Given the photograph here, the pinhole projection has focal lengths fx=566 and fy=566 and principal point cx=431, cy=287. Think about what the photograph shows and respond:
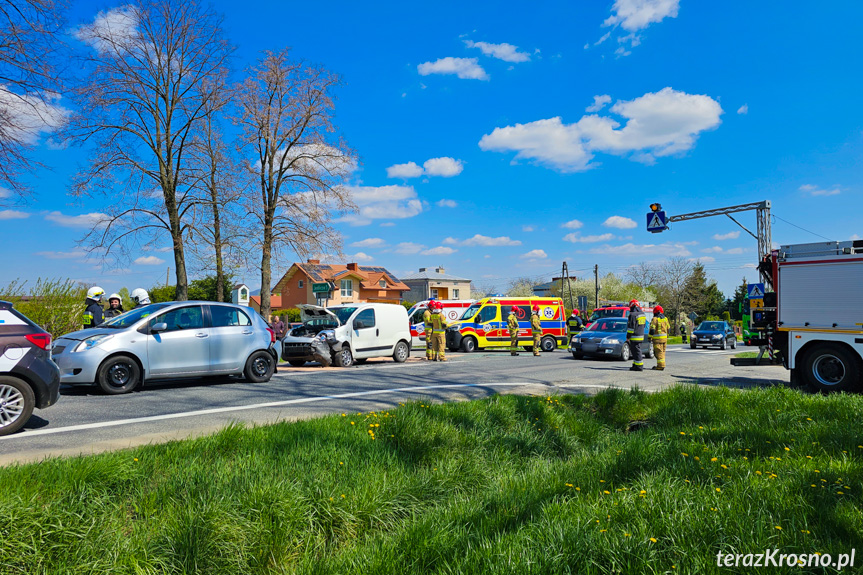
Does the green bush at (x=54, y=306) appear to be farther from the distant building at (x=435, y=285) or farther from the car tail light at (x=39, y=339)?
the distant building at (x=435, y=285)

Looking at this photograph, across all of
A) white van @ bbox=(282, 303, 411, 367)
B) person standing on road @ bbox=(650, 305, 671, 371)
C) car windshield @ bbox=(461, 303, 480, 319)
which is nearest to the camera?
person standing on road @ bbox=(650, 305, 671, 371)

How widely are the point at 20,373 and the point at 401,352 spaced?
1203 centimetres

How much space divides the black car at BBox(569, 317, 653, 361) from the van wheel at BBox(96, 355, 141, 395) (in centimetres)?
1409

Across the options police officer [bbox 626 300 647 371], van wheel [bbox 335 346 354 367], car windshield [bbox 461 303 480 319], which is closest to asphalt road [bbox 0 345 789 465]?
police officer [bbox 626 300 647 371]

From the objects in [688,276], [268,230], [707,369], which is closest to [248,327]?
[707,369]

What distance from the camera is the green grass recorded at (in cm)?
327

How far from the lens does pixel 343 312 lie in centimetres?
1672

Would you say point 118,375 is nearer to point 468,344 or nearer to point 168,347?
point 168,347

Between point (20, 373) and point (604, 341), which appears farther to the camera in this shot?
point (604, 341)

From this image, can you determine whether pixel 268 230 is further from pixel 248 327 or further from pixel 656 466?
pixel 656 466

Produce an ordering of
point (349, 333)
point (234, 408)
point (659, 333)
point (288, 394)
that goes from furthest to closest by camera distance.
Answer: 1. point (349, 333)
2. point (659, 333)
3. point (288, 394)
4. point (234, 408)

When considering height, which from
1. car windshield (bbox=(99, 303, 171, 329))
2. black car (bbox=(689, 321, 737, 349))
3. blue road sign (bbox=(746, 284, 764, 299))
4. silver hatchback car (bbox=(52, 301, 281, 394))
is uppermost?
blue road sign (bbox=(746, 284, 764, 299))

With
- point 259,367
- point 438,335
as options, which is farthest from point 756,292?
point 259,367

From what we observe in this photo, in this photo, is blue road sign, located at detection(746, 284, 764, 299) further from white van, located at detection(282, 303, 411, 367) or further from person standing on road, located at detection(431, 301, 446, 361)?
white van, located at detection(282, 303, 411, 367)
